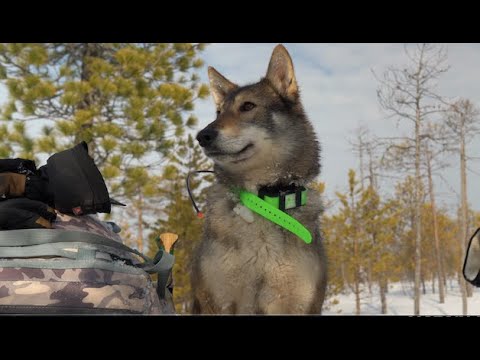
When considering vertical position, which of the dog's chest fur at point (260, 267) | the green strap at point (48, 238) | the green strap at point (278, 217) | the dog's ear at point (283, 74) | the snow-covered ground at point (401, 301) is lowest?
the snow-covered ground at point (401, 301)

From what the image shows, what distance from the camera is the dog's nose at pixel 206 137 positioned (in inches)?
112

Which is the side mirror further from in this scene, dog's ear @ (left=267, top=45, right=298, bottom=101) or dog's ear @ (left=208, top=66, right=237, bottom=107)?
dog's ear @ (left=208, top=66, right=237, bottom=107)

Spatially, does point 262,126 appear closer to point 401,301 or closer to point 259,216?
point 259,216

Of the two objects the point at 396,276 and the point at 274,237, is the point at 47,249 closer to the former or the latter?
the point at 274,237

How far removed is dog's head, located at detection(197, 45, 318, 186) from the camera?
2.90 m

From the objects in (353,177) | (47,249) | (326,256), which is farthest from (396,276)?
(47,249)

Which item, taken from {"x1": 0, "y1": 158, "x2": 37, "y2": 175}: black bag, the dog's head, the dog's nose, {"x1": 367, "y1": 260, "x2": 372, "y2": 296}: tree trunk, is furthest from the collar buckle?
{"x1": 367, "y1": 260, "x2": 372, "y2": 296}: tree trunk

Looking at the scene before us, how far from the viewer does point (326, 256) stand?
3.20 m

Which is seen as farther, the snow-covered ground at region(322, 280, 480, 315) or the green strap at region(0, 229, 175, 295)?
the snow-covered ground at region(322, 280, 480, 315)

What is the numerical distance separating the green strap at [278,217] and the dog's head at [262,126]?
0.74ft

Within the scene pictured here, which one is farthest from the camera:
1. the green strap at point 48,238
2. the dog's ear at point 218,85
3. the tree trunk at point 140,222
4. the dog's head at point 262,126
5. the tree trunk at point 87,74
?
the tree trunk at point 140,222

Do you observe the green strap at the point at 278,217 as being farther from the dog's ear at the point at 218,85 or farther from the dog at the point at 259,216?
the dog's ear at the point at 218,85

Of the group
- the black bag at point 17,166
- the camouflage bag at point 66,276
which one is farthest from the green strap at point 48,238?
the black bag at point 17,166

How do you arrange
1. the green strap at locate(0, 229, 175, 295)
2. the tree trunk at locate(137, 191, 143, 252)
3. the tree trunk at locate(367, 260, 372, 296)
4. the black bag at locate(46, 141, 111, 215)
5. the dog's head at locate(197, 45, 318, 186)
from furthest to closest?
the tree trunk at locate(367, 260, 372, 296) < the tree trunk at locate(137, 191, 143, 252) < the dog's head at locate(197, 45, 318, 186) < the black bag at locate(46, 141, 111, 215) < the green strap at locate(0, 229, 175, 295)
